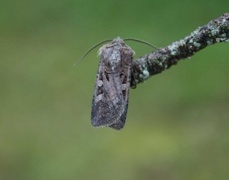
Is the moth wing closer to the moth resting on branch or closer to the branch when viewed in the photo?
the moth resting on branch

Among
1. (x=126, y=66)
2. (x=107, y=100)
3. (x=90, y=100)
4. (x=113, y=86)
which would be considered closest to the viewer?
(x=126, y=66)

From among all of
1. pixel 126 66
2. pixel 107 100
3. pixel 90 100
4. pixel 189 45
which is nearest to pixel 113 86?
pixel 107 100

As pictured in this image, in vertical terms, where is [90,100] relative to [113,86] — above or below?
above

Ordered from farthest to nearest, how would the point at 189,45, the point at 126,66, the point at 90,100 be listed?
the point at 90,100 → the point at 126,66 → the point at 189,45

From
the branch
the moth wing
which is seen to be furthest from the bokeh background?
the branch

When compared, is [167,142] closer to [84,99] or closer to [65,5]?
[84,99]

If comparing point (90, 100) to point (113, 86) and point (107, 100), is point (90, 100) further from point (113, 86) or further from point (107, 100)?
point (107, 100)
